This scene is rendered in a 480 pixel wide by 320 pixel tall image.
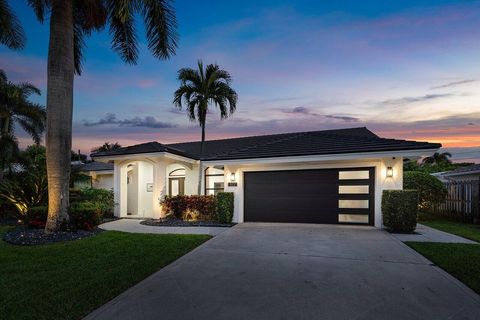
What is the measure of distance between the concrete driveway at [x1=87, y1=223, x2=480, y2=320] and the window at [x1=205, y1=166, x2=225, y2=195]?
26.2 ft

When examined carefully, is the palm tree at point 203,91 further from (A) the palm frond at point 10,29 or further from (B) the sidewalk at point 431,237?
(B) the sidewalk at point 431,237

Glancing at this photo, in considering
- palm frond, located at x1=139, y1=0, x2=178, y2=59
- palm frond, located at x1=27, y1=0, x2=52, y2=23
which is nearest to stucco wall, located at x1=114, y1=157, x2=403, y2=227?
palm frond, located at x1=139, y1=0, x2=178, y2=59

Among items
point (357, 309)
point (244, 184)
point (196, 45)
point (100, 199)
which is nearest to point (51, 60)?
point (196, 45)

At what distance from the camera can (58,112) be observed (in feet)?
26.4

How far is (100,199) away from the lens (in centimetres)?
1273

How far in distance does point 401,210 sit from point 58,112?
1127 centimetres

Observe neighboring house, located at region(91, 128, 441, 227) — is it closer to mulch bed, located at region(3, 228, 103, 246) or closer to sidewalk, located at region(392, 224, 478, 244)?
sidewalk, located at region(392, 224, 478, 244)

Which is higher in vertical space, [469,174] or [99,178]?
[469,174]

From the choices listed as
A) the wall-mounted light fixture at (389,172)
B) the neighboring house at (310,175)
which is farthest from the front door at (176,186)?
the wall-mounted light fixture at (389,172)

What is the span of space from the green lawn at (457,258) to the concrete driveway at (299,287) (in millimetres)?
195

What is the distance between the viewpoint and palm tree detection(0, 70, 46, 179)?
49.4 feet

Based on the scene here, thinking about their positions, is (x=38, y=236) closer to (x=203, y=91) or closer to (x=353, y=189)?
(x=203, y=91)

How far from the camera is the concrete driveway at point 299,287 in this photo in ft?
10.7

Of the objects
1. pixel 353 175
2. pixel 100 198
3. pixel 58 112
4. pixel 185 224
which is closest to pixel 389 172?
pixel 353 175
